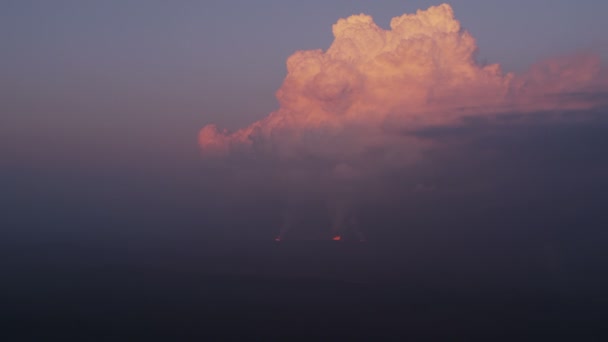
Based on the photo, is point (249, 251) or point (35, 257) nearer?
point (35, 257)

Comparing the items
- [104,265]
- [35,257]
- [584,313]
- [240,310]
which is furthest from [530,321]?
[35,257]

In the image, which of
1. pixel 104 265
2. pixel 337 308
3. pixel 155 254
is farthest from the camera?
pixel 155 254

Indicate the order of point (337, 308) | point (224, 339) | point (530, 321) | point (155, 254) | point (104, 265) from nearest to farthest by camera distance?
point (224, 339) < point (530, 321) < point (337, 308) < point (104, 265) < point (155, 254)

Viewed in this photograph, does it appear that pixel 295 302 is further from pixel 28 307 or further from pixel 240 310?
pixel 28 307

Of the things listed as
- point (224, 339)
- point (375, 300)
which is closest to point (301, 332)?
point (224, 339)

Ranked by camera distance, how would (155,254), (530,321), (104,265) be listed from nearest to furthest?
(530,321) < (104,265) < (155,254)

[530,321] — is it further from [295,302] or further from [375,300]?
[295,302]

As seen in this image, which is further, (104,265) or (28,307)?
(104,265)

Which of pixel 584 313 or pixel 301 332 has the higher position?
pixel 584 313

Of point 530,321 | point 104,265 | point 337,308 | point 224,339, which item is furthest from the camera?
point 104,265
